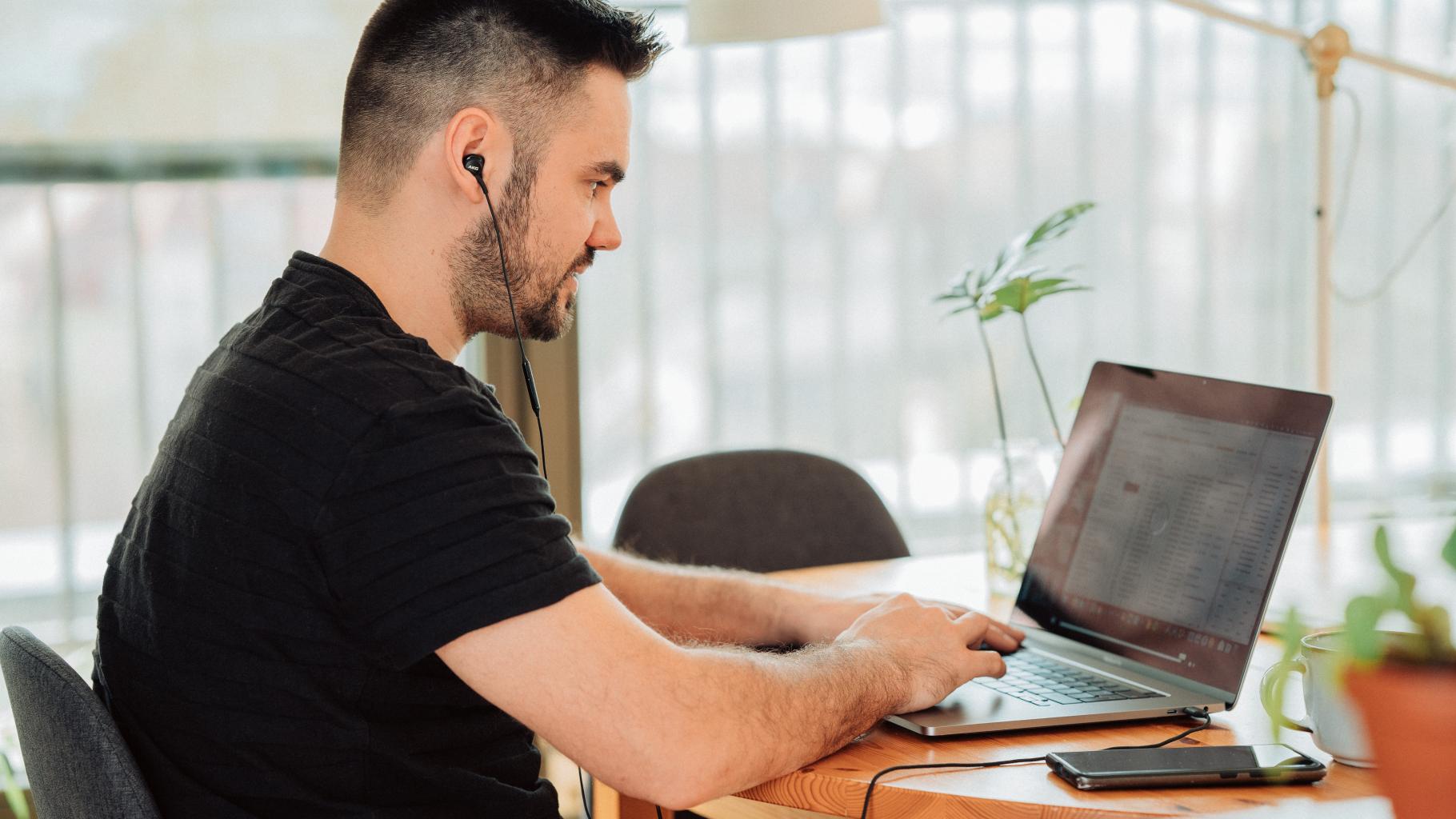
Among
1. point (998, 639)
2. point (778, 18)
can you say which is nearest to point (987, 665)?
point (998, 639)

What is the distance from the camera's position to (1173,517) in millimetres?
1250

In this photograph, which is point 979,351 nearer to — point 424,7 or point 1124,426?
point 1124,426

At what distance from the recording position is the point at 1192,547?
122 cm

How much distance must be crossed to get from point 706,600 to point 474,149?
601 millimetres

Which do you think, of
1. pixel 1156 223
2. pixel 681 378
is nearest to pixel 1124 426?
pixel 681 378

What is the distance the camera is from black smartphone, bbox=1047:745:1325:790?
0.98 meters

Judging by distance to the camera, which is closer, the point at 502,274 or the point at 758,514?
the point at 502,274

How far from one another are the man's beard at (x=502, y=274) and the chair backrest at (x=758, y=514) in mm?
671

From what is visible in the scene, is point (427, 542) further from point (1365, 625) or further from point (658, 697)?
point (1365, 625)

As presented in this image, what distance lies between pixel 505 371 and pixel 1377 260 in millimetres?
1846

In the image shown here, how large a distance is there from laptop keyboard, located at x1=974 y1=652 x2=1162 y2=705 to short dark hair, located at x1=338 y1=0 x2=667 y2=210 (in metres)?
0.64

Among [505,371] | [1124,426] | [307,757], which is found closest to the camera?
[307,757]

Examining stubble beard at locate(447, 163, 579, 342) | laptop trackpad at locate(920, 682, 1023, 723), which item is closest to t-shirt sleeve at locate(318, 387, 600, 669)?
stubble beard at locate(447, 163, 579, 342)

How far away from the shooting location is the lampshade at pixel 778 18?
69.2 inches
